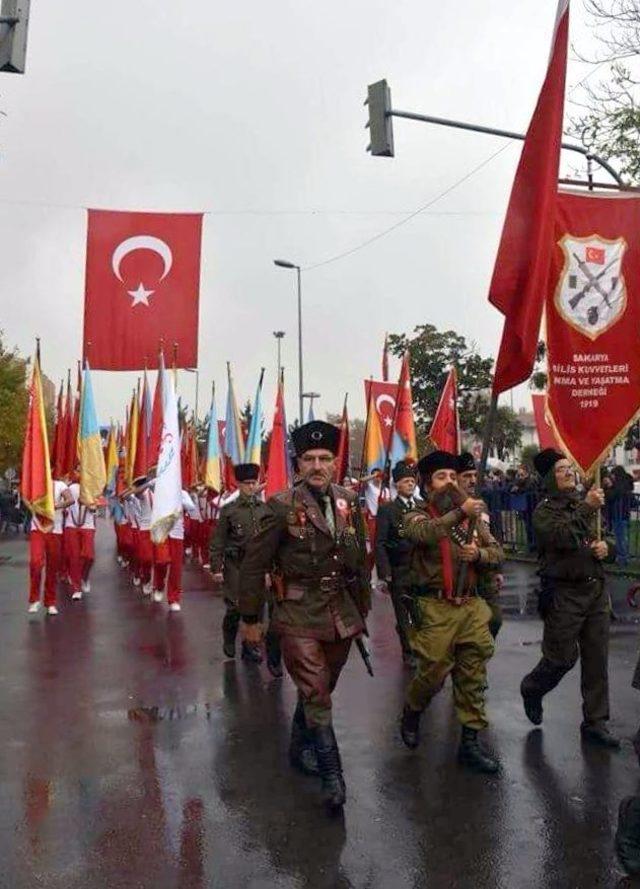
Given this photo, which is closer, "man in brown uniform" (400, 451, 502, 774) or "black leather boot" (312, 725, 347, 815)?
"black leather boot" (312, 725, 347, 815)

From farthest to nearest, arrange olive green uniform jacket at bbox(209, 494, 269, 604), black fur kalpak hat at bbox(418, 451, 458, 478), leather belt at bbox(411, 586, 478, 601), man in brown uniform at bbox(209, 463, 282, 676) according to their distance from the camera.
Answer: olive green uniform jacket at bbox(209, 494, 269, 604), man in brown uniform at bbox(209, 463, 282, 676), black fur kalpak hat at bbox(418, 451, 458, 478), leather belt at bbox(411, 586, 478, 601)

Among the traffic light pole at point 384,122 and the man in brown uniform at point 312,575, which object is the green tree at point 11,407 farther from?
the man in brown uniform at point 312,575

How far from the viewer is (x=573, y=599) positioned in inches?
229

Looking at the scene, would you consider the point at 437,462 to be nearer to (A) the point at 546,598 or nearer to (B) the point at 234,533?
(A) the point at 546,598

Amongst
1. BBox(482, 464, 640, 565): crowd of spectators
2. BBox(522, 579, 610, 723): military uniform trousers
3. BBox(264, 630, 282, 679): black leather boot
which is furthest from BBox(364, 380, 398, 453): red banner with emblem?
BBox(522, 579, 610, 723): military uniform trousers

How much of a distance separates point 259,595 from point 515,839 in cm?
174

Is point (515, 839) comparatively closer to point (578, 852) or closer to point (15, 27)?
point (578, 852)

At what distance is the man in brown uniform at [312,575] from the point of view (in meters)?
5.00

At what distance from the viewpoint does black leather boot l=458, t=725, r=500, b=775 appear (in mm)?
5219

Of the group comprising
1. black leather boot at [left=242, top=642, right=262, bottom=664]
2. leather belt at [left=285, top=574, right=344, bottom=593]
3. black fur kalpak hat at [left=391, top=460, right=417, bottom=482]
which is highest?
black fur kalpak hat at [left=391, top=460, right=417, bottom=482]

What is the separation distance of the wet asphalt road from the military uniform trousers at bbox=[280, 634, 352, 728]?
0.44m

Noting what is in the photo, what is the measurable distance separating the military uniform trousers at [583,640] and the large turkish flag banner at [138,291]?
32.4 ft

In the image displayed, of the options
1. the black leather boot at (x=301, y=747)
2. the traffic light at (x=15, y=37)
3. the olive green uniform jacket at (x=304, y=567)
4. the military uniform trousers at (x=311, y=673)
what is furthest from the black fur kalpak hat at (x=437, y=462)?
the traffic light at (x=15, y=37)

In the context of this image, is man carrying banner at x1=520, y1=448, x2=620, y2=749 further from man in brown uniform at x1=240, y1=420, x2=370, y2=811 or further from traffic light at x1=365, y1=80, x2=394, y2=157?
traffic light at x1=365, y1=80, x2=394, y2=157
